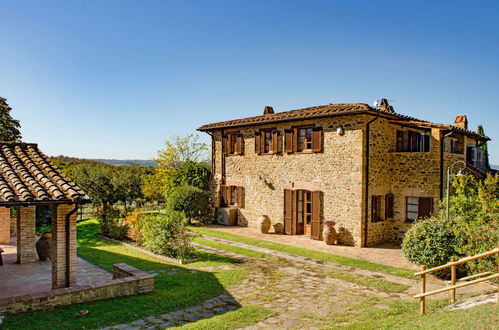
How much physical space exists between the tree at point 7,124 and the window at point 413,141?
2098 centimetres

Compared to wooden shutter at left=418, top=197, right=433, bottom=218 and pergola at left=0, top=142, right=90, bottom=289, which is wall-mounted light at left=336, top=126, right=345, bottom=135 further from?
pergola at left=0, top=142, right=90, bottom=289

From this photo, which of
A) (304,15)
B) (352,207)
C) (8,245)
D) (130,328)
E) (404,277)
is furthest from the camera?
(352,207)

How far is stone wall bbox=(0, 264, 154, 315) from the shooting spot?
22.1 feet

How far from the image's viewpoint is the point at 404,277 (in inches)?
390

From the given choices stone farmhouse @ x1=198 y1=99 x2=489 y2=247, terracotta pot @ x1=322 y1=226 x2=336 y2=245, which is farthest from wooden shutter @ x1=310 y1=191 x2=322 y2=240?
terracotta pot @ x1=322 y1=226 x2=336 y2=245

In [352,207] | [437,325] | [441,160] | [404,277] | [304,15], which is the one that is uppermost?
[304,15]

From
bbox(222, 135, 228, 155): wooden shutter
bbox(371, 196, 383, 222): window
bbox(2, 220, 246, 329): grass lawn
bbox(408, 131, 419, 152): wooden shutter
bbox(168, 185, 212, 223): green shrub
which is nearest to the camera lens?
bbox(2, 220, 246, 329): grass lawn

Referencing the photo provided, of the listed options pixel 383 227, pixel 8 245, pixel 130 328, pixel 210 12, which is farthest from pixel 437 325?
pixel 8 245

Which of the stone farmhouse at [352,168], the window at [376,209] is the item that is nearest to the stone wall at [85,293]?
the stone farmhouse at [352,168]

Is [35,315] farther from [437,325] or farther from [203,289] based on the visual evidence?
[437,325]

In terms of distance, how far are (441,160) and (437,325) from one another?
9.76 metres

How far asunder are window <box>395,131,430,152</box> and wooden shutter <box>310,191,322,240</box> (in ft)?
15.0

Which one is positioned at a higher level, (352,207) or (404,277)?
(352,207)

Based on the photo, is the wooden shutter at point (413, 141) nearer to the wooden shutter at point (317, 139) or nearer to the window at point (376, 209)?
the window at point (376, 209)
